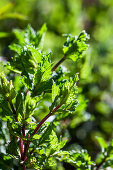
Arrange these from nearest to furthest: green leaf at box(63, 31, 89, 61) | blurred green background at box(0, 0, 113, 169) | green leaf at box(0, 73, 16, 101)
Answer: green leaf at box(0, 73, 16, 101)
green leaf at box(63, 31, 89, 61)
blurred green background at box(0, 0, 113, 169)

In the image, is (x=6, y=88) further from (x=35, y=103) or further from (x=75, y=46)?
(x=75, y=46)

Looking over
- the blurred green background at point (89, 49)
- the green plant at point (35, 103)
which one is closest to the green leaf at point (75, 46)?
→ the green plant at point (35, 103)

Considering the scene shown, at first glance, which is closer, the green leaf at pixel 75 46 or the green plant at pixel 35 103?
the green plant at pixel 35 103

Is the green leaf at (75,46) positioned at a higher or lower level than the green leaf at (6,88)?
higher

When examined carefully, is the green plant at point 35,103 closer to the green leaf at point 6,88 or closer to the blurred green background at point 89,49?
the green leaf at point 6,88

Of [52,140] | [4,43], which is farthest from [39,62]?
[4,43]

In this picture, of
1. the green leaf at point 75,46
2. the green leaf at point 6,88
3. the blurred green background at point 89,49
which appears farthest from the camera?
the blurred green background at point 89,49

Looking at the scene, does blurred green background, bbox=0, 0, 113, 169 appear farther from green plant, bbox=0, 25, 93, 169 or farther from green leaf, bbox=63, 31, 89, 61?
green plant, bbox=0, 25, 93, 169

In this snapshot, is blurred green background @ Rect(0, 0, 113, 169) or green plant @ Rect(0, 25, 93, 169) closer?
green plant @ Rect(0, 25, 93, 169)

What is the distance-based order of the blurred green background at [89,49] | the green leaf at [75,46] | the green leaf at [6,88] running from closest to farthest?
the green leaf at [6,88], the green leaf at [75,46], the blurred green background at [89,49]

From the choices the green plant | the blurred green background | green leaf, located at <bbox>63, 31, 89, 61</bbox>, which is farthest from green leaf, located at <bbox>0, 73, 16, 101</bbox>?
the blurred green background
